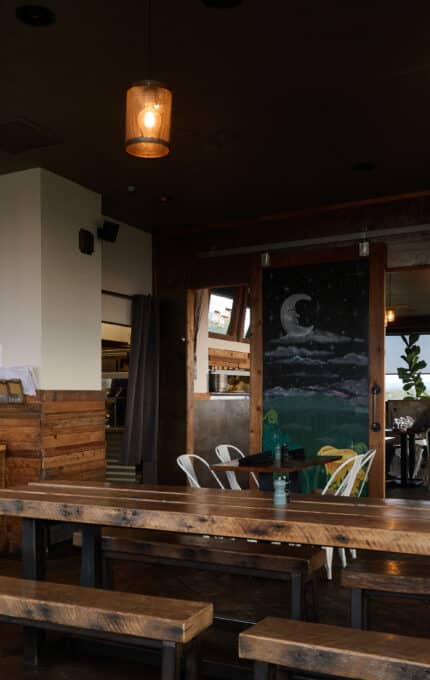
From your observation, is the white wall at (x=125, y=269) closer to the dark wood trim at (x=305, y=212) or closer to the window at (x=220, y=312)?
the dark wood trim at (x=305, y=212)

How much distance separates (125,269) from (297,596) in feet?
15.7

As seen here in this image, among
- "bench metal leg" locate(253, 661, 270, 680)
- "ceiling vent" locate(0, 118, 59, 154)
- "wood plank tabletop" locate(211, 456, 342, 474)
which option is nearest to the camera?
"bench metal leg" locate(253, 661, 270, 680)

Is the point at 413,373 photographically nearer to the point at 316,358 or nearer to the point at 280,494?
the point at 316,358

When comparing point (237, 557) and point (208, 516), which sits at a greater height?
point (208, 516)

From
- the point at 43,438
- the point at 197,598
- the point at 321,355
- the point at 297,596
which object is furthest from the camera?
the point at 321,355

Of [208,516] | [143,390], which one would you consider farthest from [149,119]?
[143,390]

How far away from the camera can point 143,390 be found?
6863 millimetres

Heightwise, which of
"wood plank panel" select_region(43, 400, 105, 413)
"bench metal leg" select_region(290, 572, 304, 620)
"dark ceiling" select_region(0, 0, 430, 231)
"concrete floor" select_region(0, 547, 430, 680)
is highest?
"dark ceiling" select_region(0, 0, 430, 231)

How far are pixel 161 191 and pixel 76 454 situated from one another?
8.13 ft

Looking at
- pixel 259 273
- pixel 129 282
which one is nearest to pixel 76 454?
pixel 129 282

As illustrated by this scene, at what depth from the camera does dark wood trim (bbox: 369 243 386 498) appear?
242 inches

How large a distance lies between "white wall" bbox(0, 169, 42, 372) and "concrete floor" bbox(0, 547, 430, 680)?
1.66 meters

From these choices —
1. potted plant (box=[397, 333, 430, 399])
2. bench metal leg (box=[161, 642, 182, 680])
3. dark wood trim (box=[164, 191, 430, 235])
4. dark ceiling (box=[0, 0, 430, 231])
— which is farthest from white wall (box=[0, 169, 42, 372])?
potted plant (box=[397, 333, 430, 399])

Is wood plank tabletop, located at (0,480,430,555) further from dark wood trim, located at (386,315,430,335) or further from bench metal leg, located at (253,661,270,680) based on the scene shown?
dark wood trim, located at (386,315,430,335)
